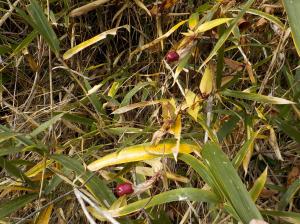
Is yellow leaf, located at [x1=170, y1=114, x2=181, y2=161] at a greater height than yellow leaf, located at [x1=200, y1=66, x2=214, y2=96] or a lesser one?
lesser

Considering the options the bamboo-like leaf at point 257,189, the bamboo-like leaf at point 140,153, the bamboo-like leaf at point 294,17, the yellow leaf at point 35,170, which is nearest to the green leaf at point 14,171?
the yellow leaf at point 35,170

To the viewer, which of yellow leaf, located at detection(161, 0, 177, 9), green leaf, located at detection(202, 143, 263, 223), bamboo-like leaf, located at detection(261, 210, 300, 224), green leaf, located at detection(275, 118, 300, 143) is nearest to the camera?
green leaf, located at detection(202, 143, 263, 223)

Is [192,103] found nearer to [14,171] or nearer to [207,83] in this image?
[207,83]

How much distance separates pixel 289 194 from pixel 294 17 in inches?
12.5

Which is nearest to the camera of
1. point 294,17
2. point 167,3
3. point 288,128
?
point 294,17

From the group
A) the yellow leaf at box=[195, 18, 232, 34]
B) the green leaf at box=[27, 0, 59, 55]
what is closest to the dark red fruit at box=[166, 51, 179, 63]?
the yellow leaf at box=[195, 18, 232, 34]

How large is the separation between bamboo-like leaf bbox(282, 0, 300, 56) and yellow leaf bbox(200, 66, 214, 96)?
190 millimetres

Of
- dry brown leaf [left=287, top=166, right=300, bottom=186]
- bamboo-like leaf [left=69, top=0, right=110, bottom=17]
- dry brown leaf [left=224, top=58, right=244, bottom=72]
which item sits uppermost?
bamboo-like leaf [left=69, top=0, right=110, bottom=17]

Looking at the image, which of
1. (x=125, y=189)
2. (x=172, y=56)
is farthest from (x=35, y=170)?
(x=172, y=56)

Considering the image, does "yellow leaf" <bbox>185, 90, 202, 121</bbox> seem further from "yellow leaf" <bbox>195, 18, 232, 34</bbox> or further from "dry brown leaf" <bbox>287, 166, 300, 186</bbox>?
"dry brown leaf" <bbox>287, 166, 300, 186</bbox>

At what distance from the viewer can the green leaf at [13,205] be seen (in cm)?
Answer: 83

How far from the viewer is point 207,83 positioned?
868 mm

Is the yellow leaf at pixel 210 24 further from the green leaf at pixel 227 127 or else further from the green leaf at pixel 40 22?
the green leaf at pixel 40 22

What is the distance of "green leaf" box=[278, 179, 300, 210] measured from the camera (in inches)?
34.8
